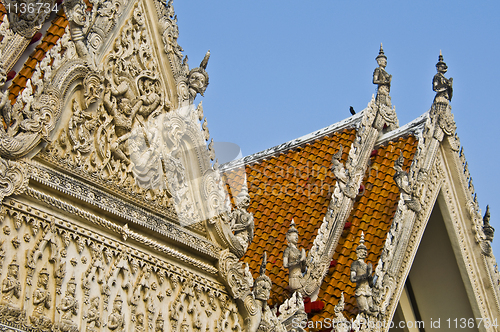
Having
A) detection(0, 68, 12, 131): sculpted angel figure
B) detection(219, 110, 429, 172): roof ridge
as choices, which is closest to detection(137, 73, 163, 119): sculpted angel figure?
detection(0, 68, 12, 131): sculpted angel figure

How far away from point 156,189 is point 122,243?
93 cm

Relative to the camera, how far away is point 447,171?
14492 mm

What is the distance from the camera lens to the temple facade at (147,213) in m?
7.22

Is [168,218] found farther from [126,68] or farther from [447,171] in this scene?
[447,171]

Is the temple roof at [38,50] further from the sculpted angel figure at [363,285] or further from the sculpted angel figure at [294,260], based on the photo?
the sculpted angel figure at [363,285]

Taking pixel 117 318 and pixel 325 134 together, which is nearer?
pixel 117 318

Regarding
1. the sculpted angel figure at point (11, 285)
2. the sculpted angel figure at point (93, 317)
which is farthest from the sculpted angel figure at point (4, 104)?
the sculpted angel figure at point (93, 317)

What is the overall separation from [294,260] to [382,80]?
6.58m

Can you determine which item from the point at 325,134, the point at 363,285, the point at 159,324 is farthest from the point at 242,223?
the point at 325,134

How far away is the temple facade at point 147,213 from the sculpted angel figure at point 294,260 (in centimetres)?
2

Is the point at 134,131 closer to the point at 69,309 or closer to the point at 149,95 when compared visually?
the point at 149,95

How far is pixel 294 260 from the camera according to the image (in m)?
10.9

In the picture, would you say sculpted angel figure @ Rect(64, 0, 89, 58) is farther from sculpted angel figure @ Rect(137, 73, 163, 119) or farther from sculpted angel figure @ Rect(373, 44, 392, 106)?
sculpted angel figure @ Rect(373, 44, 392, 106)

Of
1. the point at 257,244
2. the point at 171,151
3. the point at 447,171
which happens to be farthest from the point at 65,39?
the point at 447,171
